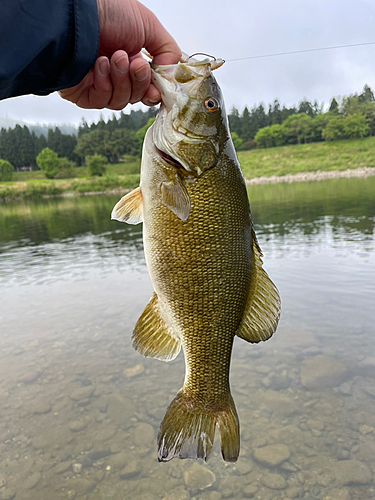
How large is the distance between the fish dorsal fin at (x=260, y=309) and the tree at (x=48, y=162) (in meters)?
83.6

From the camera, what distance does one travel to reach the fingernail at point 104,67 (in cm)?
A: 196

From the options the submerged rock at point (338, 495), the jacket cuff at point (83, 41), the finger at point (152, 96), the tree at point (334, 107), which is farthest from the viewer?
the tree at point (334, 107)

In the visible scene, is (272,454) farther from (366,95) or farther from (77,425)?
(366,95)

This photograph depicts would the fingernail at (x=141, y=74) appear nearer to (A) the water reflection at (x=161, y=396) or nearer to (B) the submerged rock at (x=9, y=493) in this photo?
(A) the water reflection at (x=161, y=396)

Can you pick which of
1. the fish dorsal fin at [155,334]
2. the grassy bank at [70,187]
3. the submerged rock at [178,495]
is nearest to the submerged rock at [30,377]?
the submerged rock at [178,495]

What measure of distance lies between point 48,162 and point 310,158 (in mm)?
52212

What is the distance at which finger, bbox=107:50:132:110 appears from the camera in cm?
194

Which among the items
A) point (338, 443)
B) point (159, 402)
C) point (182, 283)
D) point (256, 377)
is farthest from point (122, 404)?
point (182, 283)

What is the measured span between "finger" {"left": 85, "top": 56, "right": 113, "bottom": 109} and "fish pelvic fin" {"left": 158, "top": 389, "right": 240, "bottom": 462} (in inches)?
69.6

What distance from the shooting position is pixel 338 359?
659 centimetres

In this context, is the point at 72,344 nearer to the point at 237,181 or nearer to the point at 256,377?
the point at 256,377

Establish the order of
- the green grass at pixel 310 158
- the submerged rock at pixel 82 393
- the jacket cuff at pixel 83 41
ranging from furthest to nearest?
the green grass at pixel 310 158
the submerged rock at pixel 82 393
the jacket cuff at pixel 83 41

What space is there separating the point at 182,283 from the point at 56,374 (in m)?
5.76

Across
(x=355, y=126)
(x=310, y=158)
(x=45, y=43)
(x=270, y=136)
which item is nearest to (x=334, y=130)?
(x=355, y=126)
